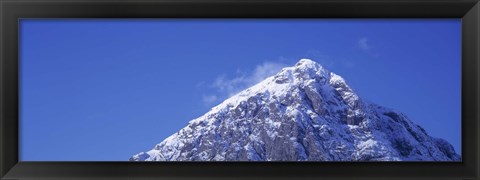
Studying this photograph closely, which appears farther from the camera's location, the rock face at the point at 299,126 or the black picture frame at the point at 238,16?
the rock face at the point at 299,126

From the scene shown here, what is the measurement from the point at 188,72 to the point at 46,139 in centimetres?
82

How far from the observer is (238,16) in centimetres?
112

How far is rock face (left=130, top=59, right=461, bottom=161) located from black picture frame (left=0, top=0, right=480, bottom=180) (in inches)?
38.7

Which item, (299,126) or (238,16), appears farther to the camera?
(299,126)

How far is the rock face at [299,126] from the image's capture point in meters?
2.30

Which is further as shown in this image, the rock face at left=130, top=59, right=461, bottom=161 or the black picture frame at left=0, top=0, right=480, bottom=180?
the rock face at left=130, top=59, right=461, bottom=161

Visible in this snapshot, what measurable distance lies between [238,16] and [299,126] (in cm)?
158

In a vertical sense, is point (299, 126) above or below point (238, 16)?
below

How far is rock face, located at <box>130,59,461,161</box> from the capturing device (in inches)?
90.6

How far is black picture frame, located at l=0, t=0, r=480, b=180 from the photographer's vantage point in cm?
111

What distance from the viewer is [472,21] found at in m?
1.12

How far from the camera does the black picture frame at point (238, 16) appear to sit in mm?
1111

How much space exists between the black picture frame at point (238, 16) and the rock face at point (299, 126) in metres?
0.98

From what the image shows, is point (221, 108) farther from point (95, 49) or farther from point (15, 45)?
point (15, 45)
